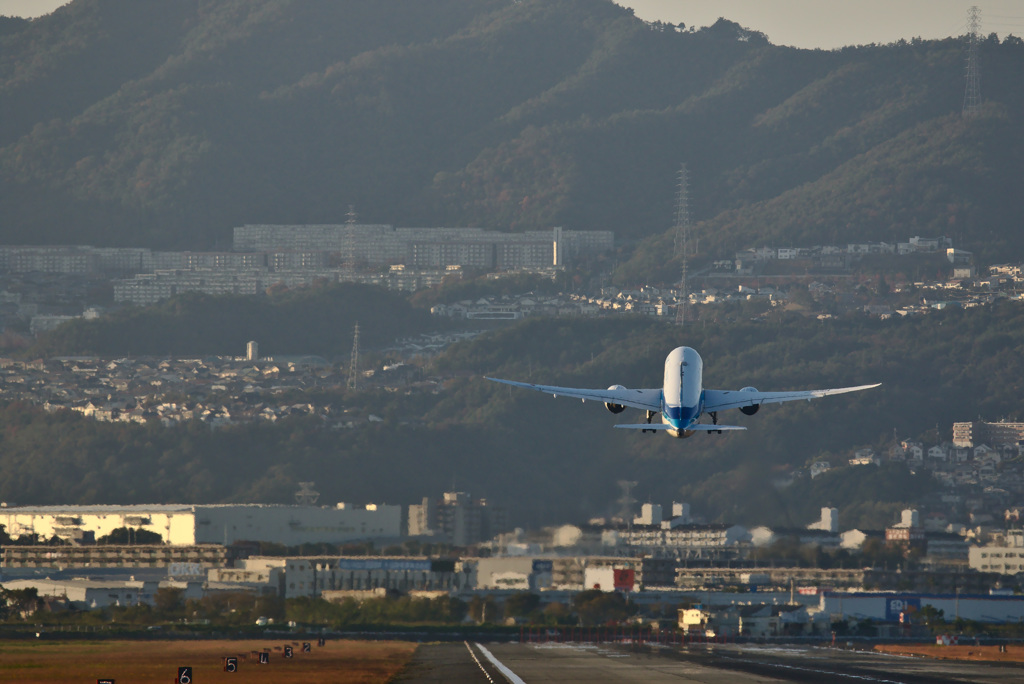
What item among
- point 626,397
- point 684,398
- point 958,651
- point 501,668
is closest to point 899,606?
point 958,651

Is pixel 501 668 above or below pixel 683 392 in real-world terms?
below

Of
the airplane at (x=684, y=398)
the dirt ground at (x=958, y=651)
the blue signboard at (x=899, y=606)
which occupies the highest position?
the airplane at (x=684, y=398)

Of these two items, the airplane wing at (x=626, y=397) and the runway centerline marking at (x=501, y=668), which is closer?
the runway centerline marking at (x=501, y=668)

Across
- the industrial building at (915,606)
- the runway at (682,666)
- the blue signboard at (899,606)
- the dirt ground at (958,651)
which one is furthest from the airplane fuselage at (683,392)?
the blue signboard at (899,606)

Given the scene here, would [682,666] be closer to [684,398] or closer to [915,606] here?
[684,398]

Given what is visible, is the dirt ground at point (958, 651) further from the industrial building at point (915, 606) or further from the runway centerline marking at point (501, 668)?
the runway centerline marking at point (501, 668)

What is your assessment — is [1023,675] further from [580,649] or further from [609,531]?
[609,531]
